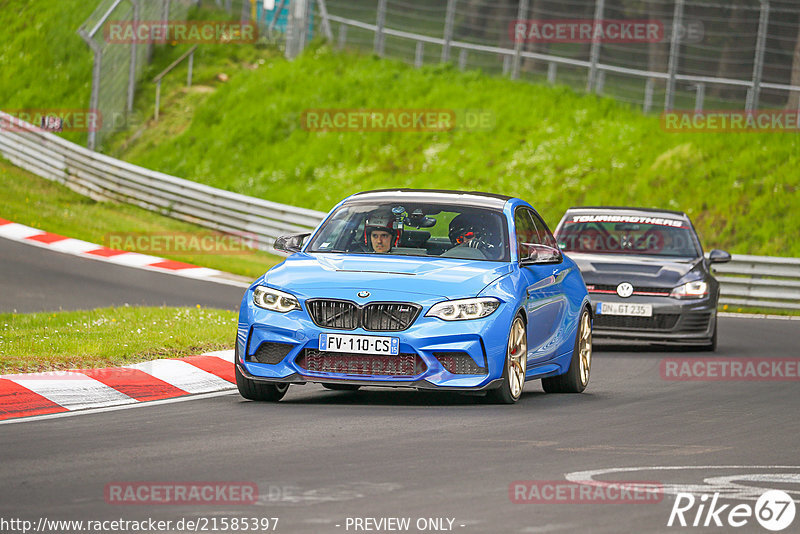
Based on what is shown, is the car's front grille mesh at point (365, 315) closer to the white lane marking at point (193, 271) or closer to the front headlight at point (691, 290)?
the front headlight at point (691, 290)

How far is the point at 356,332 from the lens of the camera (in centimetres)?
982

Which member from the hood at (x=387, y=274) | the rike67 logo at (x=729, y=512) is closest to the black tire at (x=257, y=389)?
the hood at (x=387, y=274)

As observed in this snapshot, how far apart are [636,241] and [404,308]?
8295 mm

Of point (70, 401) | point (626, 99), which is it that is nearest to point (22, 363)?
point (70, 401)

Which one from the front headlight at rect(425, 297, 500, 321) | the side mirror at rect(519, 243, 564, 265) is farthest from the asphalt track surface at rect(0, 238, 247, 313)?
the front headlight at rect(425, 297, 500, 321)

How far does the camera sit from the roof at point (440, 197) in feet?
37.2

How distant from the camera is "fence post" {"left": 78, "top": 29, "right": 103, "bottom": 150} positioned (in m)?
31.9

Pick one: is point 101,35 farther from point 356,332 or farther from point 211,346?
point 356,332

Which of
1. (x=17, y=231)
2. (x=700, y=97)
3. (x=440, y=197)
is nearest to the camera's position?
(x=440, y=197)

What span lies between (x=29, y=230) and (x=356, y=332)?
58.2ft

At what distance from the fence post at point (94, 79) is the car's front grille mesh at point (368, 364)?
74.8 ft

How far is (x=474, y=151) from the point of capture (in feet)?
106

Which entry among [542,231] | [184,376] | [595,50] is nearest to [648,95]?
[595,50]

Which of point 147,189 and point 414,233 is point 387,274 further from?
point 147,189
